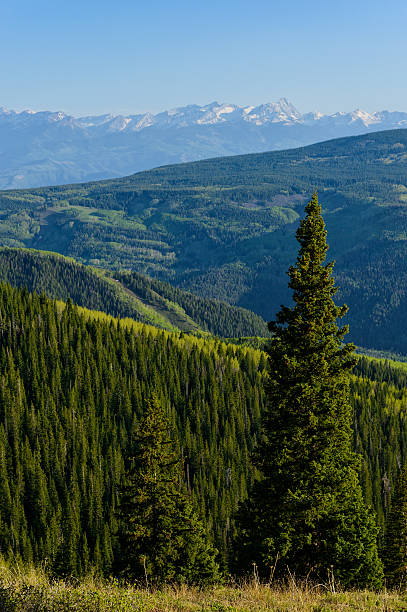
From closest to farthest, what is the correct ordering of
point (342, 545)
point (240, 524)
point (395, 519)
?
point (342, 545) < point (240, 524) < point (395, 519)

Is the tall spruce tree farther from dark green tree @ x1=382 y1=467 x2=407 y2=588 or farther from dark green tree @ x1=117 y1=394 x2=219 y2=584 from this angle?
dark green tree @ x1=382 y1=467 x2=407 y2=588

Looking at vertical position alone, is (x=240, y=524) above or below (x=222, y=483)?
above

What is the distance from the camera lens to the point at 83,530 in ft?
556

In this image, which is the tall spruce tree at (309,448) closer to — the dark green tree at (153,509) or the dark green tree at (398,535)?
the dark green tree at (153,509)

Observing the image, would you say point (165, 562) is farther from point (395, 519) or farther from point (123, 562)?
point (395, 519)

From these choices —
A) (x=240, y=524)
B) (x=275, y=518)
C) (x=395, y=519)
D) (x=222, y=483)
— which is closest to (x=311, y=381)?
(x=275, y=518)

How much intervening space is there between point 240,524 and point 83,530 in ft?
479

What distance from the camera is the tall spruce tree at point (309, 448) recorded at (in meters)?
31.9

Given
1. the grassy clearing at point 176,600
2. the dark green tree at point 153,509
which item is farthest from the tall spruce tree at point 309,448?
the dark green tree at point 153,509

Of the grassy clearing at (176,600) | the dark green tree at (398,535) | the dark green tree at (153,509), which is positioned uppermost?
the grassy clearing at (176,600)

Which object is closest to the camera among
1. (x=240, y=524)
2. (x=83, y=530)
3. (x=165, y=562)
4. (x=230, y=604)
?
(x=230, y=604)

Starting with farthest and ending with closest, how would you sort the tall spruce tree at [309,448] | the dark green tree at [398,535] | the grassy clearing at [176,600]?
1. the dark green tree at [398,535]
2. the tall spruce tree at [309,448]
3. the grassy clearing at [176,600]

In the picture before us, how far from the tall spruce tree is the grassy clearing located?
23.6 feet

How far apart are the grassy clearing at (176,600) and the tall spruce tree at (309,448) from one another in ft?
23.6
